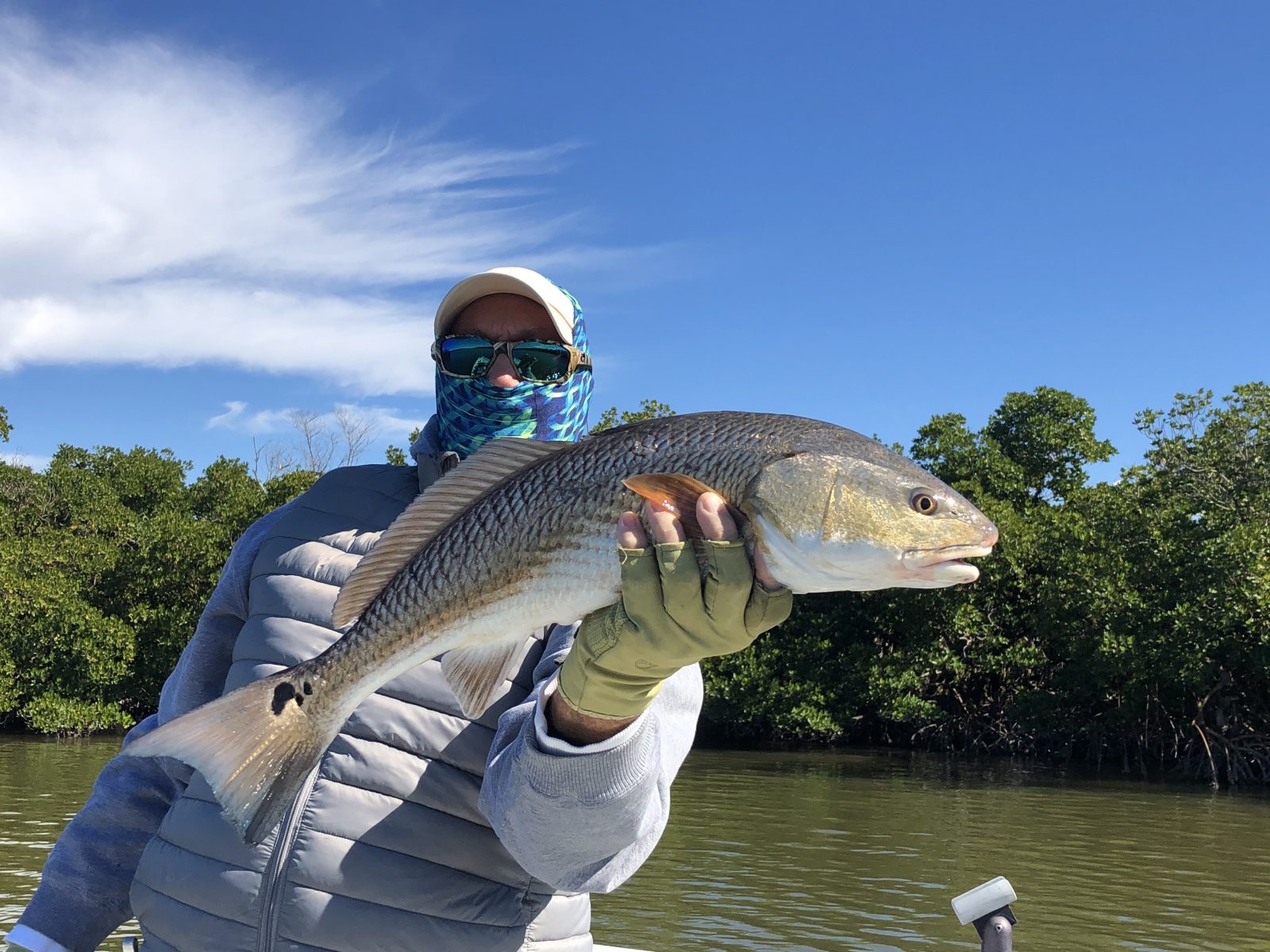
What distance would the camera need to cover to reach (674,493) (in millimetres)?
1805

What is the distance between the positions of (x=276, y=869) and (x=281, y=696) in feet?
1.27

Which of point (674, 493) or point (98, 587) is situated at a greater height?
point (98, 587)

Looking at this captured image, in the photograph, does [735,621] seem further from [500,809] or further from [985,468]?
[985,468]

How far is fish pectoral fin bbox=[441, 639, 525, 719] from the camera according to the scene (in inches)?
78.3

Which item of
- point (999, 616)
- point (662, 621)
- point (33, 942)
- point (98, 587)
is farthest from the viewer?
point (98, 587)

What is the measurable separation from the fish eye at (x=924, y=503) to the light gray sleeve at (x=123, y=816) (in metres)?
1.45

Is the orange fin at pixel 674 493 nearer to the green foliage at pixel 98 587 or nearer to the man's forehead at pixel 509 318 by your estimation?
the man's forehead at pixel 509 318

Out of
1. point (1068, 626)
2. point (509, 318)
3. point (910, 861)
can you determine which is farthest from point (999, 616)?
point (509, 318)

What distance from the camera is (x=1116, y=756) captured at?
2478 centimetres

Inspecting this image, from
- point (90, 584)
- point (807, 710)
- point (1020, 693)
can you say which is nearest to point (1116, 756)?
point (1020, 693)

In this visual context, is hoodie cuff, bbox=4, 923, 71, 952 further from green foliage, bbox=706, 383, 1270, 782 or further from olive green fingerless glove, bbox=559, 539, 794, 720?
green foliage, bbox=706, 383, 1270, 782

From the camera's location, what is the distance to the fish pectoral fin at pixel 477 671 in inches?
78.3

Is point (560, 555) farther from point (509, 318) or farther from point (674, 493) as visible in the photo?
point (509, 318)

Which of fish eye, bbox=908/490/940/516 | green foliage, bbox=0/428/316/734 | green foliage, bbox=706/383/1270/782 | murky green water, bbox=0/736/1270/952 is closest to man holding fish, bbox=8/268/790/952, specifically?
fish eye, bbox=908/490/940/516
